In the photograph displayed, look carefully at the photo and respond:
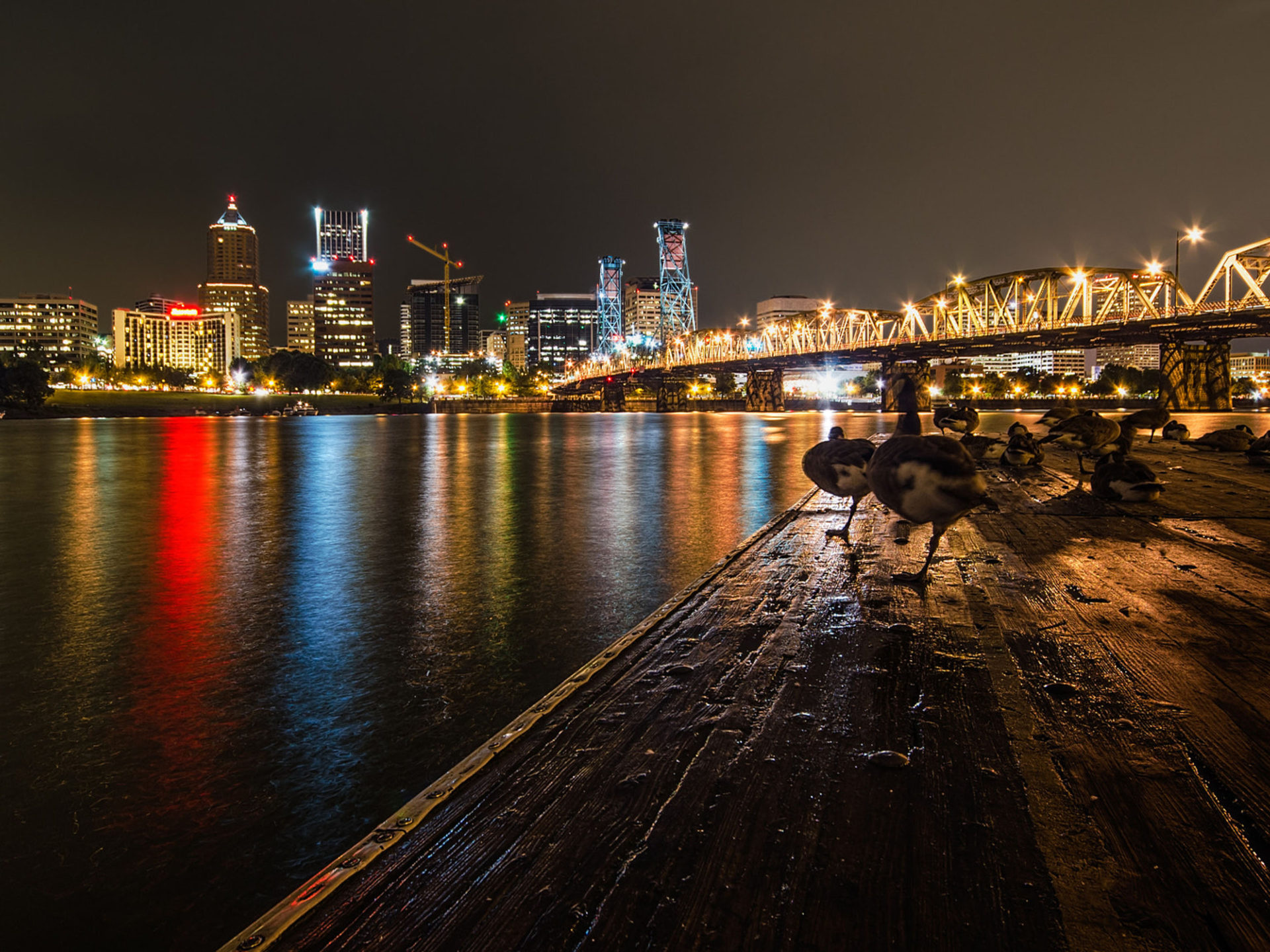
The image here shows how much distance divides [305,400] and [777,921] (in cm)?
14183

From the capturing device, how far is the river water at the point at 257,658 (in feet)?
11.2

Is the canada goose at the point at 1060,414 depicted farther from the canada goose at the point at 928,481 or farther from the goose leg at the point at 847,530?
the canada goose at the point at 928,481

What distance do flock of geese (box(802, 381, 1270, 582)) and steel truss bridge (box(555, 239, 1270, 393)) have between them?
67.7m

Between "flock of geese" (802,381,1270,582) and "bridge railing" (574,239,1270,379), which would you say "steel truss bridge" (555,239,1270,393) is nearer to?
"bridge railing" (574,239,1270,379)

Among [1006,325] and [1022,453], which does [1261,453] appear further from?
[1006,325]

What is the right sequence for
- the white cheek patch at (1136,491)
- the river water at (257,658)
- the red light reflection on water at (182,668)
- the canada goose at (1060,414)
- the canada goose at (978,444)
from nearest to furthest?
the river water at (257,658)
the red light reflection on water at (182,668)
the white cheek patch at (1136,491)
the canada goose at (1060,414)
the canada goose at (978,444)

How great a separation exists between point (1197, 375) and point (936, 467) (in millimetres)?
88980

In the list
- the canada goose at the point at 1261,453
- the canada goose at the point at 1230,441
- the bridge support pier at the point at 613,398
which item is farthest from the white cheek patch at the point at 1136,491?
the bridge support pier at the point at 613,398

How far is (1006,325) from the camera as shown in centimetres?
10462

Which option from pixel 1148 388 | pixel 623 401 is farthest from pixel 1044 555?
pixel 1148 388

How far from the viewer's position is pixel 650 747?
298 centimetres

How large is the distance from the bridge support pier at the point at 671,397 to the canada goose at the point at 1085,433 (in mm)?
116531

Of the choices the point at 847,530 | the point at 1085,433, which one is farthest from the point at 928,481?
the point at 1085,433

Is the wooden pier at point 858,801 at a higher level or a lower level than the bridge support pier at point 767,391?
lower
